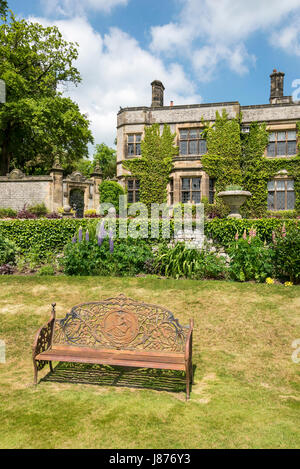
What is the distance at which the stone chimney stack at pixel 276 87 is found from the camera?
81.6ft

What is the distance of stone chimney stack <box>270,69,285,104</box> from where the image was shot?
24859 millimetres

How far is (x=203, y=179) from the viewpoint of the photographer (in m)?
21.4

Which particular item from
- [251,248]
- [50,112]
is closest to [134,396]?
[251,248]

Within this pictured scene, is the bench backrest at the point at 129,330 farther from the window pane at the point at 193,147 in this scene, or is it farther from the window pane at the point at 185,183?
the window pane at the point at 193,147

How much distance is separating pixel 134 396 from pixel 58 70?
2814cm

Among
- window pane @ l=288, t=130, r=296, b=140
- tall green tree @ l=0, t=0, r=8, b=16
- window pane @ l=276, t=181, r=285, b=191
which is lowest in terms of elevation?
window pane @ l=276, t=181, r=285, b=191

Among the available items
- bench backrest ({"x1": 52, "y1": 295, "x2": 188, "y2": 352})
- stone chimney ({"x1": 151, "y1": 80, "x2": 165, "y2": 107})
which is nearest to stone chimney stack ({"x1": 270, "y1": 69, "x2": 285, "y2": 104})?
stone chimney ({"x1": 151, "y1": 80, "x2": 165, "y2": 107})

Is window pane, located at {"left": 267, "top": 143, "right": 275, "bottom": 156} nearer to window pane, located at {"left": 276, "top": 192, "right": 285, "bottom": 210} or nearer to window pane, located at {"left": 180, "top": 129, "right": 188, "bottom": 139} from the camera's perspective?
window pane, located at {"left": 276, "top": 192, "right": 285, "bottom": 210}

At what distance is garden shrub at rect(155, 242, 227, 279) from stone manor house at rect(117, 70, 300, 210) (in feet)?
38.5

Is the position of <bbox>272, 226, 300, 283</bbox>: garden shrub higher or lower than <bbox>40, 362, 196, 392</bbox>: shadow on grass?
higher

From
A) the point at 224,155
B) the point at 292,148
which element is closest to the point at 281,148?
the point at 292,148

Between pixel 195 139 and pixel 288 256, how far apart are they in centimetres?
1501

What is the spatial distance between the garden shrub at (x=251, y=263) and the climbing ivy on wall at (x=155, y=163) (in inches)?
527
